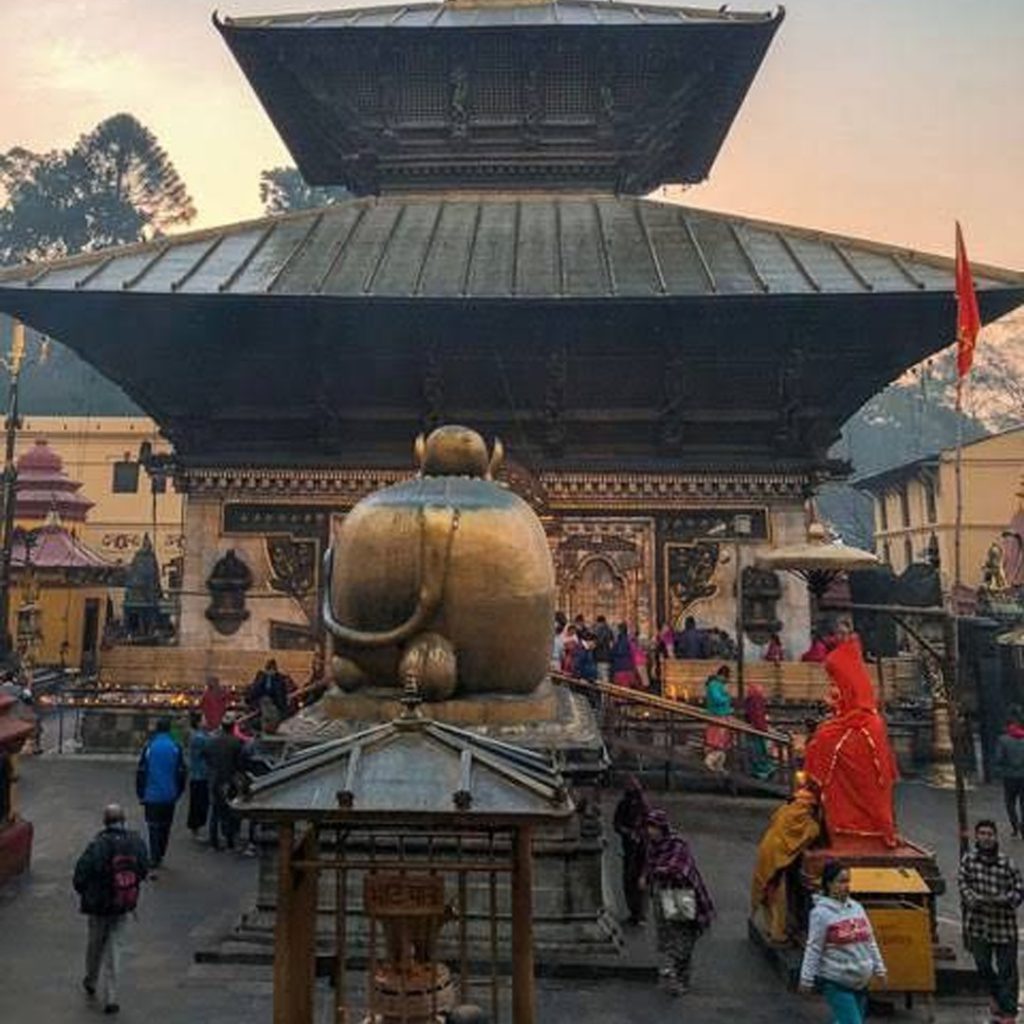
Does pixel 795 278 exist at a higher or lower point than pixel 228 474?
higher

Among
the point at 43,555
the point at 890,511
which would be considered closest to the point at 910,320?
the point at 43,555

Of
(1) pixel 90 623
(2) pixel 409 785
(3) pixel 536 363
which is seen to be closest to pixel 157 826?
(2) pixel 409 785

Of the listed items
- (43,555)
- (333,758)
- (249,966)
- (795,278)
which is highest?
(795,278)

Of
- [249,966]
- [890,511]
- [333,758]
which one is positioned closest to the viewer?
[333,758]

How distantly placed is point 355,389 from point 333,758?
12348 millimetres

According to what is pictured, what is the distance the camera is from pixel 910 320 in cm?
1420

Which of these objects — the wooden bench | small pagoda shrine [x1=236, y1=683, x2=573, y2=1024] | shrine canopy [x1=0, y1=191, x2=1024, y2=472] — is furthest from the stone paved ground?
shrine canopy [x1=0, y1=191, x2=1024, y2=472]

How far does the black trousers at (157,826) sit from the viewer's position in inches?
340

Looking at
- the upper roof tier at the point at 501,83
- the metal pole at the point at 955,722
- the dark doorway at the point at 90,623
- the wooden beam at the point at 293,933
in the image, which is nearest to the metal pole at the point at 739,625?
the metal pole at the point at 955,722

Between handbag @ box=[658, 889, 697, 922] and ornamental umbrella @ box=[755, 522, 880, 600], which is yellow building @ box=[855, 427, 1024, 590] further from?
handbag @ box=[658, 889, 697, 922]

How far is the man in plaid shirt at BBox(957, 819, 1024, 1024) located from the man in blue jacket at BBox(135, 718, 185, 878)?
6.78 m

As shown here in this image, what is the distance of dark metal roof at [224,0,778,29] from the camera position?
58.0ft

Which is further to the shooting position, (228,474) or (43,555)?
(43,555)

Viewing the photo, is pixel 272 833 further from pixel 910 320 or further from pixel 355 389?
pixel 910 320
